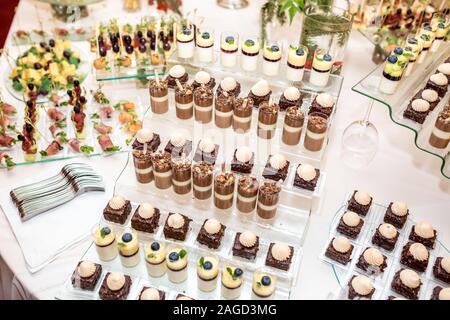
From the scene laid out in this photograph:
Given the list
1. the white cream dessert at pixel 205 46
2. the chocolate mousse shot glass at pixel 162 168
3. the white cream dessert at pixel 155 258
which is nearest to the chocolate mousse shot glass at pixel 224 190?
the chocolate mousse shot glass at pixel 162 168

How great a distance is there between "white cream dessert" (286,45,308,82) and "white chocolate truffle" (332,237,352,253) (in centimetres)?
112

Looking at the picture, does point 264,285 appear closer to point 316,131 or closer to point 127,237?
point 127,237

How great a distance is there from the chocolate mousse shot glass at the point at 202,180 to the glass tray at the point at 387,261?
0.71m

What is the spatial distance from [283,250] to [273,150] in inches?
25.6

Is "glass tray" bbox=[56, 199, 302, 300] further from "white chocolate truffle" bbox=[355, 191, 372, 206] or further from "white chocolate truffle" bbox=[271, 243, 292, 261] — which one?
"white chocolate truffle" bbox=[355, 191, 372, 206]

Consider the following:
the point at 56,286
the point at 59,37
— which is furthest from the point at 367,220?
the point at 59,37

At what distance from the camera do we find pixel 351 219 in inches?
106

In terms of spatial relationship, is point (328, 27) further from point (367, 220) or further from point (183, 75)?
point (367, 220)

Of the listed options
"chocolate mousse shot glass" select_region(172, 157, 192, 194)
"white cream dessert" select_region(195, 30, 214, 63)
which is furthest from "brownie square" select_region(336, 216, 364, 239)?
"white cream dessert" select_region(195, 30, 214, 63)

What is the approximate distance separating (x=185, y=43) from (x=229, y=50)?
307 mm

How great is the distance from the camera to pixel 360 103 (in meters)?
3.70

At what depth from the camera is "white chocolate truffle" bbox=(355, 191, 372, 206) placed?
2.79m

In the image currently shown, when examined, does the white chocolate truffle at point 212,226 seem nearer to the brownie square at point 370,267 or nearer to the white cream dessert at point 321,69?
the brownie square at point 370,267

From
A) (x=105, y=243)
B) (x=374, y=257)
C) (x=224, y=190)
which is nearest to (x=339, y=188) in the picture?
(x=374, y=257)
